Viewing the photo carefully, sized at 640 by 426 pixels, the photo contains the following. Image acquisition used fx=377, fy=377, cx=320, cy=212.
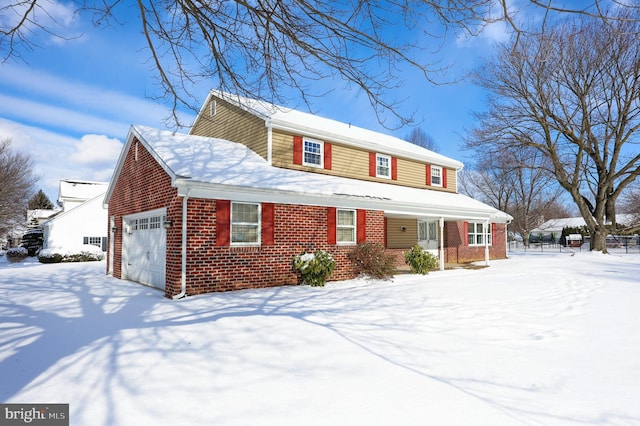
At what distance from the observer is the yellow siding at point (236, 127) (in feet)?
46.8

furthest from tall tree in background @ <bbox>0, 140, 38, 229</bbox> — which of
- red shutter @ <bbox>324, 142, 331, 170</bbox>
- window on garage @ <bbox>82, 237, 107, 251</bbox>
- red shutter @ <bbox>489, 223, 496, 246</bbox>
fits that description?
red shutter @ <bbox>489, 223, 496, 246</bbox>

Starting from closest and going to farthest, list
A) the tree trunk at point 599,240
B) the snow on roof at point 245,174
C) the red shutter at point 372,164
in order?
the snow on roof at point 245,174, the red shutter at point 372,164, the tree trunk at point 599,240

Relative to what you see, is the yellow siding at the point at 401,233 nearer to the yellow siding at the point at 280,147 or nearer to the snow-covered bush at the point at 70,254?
the yellow siding at the point at 280,147

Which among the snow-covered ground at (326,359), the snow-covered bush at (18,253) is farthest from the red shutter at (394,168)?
the snow-covered bush at (18,253)

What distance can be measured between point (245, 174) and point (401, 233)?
9606 millimetres

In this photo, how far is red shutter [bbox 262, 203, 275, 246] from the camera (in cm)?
1126

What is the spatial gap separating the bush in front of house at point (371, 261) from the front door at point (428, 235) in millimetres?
7196

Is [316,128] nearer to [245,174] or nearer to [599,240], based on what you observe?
[245,174]

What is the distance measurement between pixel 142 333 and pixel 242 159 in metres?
8.12

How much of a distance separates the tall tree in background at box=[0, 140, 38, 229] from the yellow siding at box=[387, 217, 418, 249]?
3165 centimetres

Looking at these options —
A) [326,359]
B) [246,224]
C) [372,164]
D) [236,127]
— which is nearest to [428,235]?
[372,164]

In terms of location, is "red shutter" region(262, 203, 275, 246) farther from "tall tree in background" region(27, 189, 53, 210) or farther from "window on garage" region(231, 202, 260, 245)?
"tall tree in background" region(27, 189, 53, 210)

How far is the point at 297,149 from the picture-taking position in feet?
47.7

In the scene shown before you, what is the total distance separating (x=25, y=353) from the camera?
5.24m
